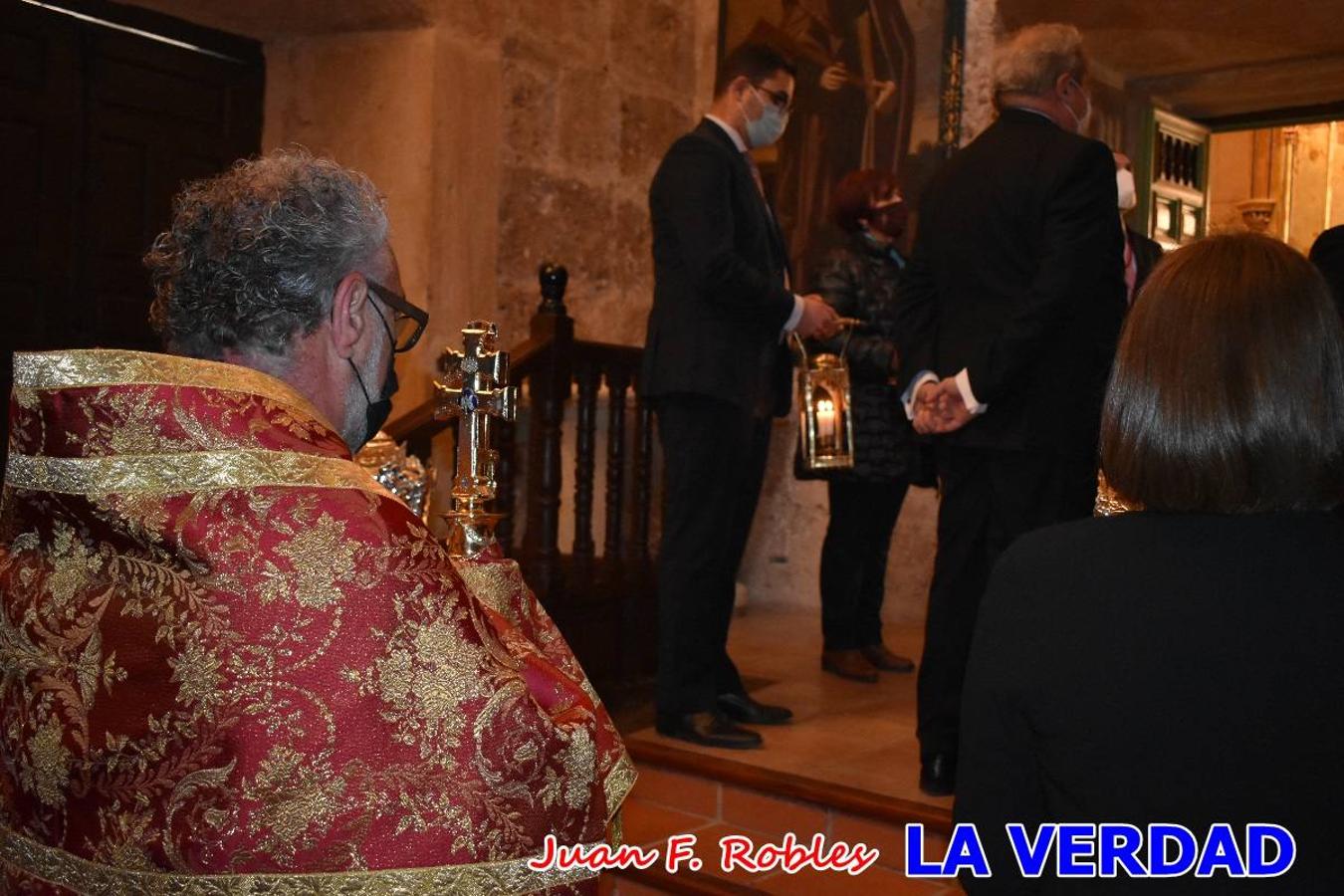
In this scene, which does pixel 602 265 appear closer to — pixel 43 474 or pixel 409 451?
pixel 409 451

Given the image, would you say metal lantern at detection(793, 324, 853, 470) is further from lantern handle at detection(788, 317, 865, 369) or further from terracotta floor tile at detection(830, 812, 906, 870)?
terracotta floor tile at detection(830, 812, 906, 870)

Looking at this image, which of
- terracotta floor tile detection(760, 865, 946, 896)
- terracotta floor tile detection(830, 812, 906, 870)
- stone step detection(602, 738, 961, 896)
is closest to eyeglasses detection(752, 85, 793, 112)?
stone step detection(602, 738, 961, 896)

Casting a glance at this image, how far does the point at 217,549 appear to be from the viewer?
1.51m

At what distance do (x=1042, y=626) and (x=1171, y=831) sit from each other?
0.23 m

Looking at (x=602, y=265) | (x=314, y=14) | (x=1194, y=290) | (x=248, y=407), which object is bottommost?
(x=248, y=407)

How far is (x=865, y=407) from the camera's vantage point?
15.2 ft

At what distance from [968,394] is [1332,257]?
2.83ft

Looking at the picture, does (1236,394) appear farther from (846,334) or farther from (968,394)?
(846,334)

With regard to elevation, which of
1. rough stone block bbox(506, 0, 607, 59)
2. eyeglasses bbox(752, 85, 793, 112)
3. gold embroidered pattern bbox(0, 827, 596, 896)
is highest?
rough stone block bbox(506, 0, 607, 59)

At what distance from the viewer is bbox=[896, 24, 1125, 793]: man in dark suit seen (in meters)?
3.19

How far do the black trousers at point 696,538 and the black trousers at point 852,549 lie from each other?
2.86ft

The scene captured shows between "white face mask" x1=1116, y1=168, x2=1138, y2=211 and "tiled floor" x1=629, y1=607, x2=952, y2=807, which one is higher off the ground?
"white face mask" x1=1116, y1=168, x2=1138, y2=211

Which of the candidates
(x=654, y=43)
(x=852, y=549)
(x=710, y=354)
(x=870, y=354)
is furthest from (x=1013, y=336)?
(x=654, y=43)

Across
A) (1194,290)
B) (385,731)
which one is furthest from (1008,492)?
(385,731)
